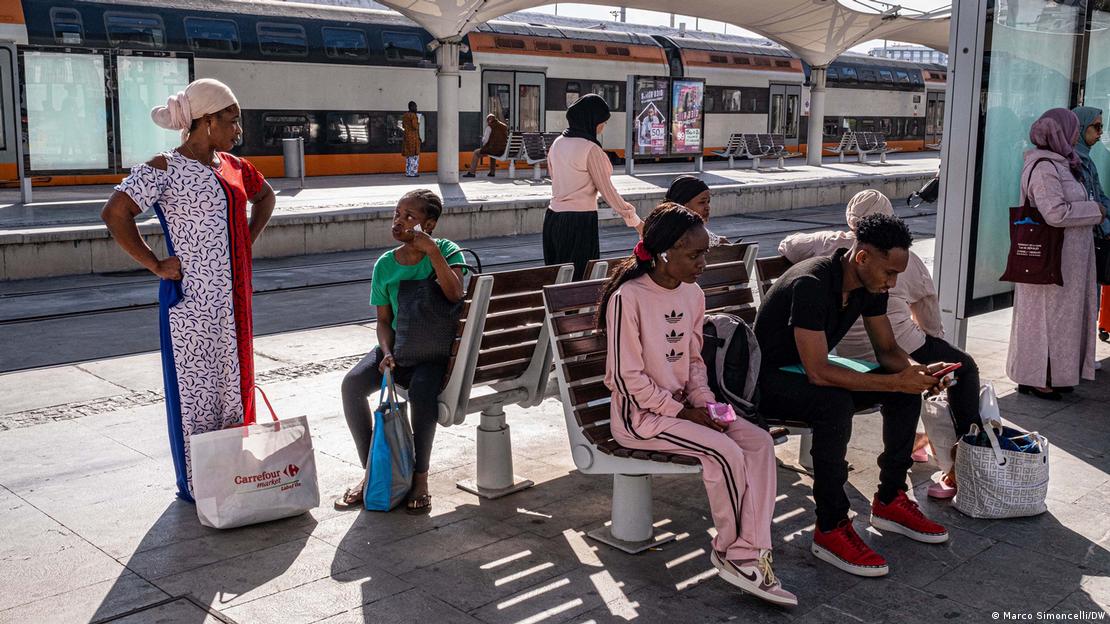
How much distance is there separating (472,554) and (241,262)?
1.63 m

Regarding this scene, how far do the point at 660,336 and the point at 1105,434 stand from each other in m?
3.29

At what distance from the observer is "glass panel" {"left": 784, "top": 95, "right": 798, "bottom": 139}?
3259 cm

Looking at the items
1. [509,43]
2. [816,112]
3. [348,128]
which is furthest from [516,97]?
[816,112]

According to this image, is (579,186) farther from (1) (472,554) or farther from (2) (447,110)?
(2) (447,110)

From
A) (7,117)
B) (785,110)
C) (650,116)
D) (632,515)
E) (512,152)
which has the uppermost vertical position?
(785,110)

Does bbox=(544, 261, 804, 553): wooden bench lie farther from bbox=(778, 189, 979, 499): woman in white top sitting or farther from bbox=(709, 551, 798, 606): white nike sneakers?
bbox=(778, 189, 979, 499): woman in white top sitting

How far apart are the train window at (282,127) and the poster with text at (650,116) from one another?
7.20 m

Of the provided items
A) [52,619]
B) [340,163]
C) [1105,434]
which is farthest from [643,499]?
[340,163]

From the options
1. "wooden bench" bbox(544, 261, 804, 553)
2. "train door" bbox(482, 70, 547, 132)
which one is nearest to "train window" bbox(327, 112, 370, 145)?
"train door" bbox(482, 70, 547, 132)

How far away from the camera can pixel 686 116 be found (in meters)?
24.6

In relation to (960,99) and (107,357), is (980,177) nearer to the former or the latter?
(960,99)

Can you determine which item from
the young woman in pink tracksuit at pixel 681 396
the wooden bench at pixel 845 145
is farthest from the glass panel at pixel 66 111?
the wooden bench at pixel 845 145

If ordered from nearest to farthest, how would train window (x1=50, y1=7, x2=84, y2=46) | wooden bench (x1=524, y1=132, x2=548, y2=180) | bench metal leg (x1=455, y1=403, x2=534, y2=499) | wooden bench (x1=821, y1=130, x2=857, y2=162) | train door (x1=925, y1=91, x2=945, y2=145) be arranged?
bench metal leg (x1=455, y1=403, x2=534, y2=499)
train window (x1=50, y1=7, x2=84, y2=46)
wooden bench (x1=524, y1=132, x2=548, y2=180)
wooden bench (x1=821, y1=130, x2=857, y2=162)
train door (x1=925, y1=91, x2=945, y2=145)

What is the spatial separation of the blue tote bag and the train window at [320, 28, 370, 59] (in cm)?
1760
